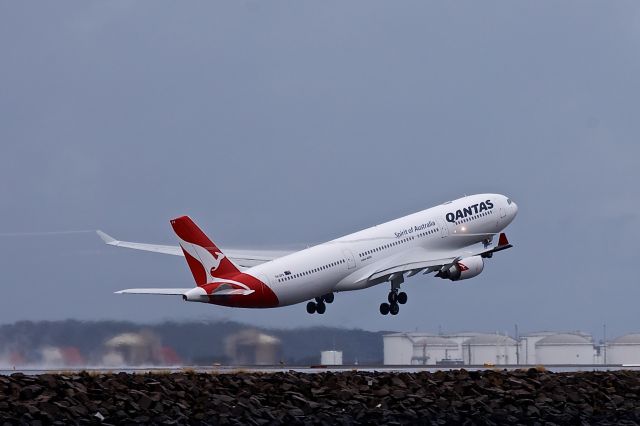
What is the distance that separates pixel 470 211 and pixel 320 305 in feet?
46.1

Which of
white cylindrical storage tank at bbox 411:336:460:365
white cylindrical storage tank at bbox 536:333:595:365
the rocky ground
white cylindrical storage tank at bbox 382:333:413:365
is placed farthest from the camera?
white cylindrical storage tank at bbox 536:333:595:365

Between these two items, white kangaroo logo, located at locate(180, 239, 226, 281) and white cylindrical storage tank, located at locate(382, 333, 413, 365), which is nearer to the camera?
white kangaroo logo, located at locate(180, 239, 226, 281)

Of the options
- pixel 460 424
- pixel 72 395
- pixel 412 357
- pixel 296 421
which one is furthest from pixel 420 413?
pixel 412 357

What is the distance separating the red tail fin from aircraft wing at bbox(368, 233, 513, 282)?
14491mm

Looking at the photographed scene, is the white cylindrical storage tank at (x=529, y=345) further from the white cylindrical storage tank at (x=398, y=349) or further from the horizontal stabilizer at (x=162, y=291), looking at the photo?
the horizontal stabilizer at (x=162, y=291)

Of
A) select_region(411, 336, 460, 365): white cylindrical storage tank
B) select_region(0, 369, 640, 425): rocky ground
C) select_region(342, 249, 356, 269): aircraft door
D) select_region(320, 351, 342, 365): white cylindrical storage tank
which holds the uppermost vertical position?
select_region(342, 249, 356, 269): aircraft door

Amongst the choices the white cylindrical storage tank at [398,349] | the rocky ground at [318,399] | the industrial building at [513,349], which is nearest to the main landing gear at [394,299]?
the white cylindrical storage tank at [398,349]

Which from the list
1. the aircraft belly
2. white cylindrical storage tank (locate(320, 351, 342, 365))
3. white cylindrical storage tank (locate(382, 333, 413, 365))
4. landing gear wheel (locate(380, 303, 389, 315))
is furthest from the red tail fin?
white cylindrical storage tank (locate(382, 333, 413, 365))

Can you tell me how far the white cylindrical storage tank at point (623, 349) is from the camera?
142 m

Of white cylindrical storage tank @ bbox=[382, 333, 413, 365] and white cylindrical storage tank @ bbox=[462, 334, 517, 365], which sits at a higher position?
white cylindrical storage tank @ bbox=[462, 334, 517, 365]

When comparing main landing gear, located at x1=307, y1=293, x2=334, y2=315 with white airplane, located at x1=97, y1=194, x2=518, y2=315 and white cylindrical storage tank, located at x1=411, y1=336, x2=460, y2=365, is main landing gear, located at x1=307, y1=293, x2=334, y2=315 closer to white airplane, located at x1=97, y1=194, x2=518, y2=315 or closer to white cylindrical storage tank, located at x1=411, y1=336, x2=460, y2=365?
white airplane, located at x1=97, y1=194, x2=518, y2=315

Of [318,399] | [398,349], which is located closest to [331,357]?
[398,349]

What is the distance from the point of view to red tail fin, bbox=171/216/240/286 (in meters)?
86.9

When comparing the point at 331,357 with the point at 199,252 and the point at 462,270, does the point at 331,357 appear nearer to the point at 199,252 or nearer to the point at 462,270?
the point at 462,270
